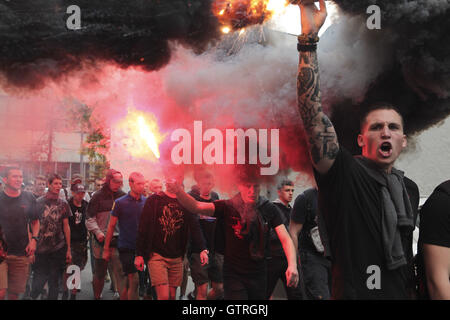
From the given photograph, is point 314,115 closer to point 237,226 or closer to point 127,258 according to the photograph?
point 237,226

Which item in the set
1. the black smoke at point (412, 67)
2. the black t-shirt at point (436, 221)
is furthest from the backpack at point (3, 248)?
the black t-shirt at point (436, 221)

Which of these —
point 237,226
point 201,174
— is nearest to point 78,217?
point 201,174

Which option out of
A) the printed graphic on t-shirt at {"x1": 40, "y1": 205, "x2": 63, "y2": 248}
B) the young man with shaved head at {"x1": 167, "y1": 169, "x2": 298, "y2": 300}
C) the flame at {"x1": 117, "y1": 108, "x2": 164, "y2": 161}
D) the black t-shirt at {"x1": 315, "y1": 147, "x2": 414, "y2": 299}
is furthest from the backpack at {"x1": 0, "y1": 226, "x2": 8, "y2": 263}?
the black t-shirt at {"x1": 315, "y1": 147, "x2": 414, "y2": 299}

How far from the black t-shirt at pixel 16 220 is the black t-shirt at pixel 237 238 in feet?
5.78

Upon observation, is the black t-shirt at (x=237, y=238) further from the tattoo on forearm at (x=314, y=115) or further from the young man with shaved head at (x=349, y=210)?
the tattoo on forearm at (x=314, y=115)

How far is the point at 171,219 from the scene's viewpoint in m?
3.90

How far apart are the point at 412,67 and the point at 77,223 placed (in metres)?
3.44

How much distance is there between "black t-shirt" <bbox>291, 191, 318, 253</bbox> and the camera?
3883 mm

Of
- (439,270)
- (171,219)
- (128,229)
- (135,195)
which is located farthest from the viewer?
(135,195)

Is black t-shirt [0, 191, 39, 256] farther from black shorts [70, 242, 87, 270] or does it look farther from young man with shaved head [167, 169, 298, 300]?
young man with shaved head [167, 169, 298, 300]
